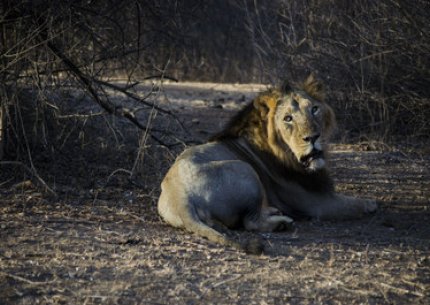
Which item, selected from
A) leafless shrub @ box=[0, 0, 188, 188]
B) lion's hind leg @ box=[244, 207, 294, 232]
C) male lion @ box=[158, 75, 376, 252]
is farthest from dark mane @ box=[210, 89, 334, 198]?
leafless shrub @ box=[0, 0, 188, 188]

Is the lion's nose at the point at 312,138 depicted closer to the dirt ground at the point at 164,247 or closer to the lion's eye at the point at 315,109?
the lion's eye at the point at 315,109

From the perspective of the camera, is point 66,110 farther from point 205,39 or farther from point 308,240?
point 205,39

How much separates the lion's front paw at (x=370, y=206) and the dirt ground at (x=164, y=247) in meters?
0.06

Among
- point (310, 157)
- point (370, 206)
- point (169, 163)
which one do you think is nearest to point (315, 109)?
point (310, 157)

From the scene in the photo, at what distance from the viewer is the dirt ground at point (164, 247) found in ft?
13.5

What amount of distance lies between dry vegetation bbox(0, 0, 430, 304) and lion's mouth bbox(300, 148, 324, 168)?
0.46 m

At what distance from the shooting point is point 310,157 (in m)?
5.79

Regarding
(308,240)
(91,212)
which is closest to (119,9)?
(91,212)

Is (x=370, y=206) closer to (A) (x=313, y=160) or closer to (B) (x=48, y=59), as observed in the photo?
(A) (x=313, y=160)

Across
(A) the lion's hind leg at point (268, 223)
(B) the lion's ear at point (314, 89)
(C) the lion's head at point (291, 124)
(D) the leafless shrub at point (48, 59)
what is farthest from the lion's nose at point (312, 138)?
(D) the leafless shrub at point (48, 59)

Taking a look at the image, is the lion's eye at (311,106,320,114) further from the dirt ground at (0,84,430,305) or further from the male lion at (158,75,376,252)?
the dirt ground at (0,84,430,305)

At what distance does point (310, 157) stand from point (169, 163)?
6.48 feet

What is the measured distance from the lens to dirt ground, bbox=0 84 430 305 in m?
4.11

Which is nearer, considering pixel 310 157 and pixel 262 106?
pixel 310 157
